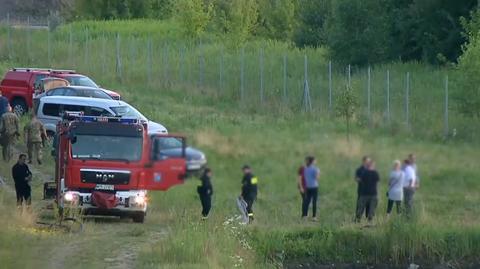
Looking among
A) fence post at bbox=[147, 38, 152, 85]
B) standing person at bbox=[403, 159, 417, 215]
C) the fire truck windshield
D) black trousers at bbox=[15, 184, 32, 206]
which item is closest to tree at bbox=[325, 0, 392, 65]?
fence post at bbox=[147, 38, 152, 85]

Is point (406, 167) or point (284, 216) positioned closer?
point (406, 167)

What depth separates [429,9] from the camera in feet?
162

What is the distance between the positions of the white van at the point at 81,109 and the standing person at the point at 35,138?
0.54 ft

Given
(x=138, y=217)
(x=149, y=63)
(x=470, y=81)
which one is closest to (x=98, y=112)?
(x=138, y=217)

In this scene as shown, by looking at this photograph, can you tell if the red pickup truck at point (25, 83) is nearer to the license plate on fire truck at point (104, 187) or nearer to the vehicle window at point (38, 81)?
the vehicle window at point (38, 81)

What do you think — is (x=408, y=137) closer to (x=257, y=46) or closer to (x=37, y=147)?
(x=37, y=147)

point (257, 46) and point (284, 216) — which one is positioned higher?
point (257, 46)

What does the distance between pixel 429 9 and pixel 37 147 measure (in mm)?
26767

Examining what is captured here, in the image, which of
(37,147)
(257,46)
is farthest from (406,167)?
(257,46)

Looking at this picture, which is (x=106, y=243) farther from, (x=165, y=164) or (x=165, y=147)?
(x=165, y=164)

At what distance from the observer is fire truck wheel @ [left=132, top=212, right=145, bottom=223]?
59.8ft

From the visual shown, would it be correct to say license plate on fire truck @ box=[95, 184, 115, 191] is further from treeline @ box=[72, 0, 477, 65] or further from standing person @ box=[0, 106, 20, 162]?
treeline @ box=[72, 0, 477, 65]

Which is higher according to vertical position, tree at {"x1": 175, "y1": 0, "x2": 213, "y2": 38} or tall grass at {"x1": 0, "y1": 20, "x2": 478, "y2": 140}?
tree at {"x1": 175, "y1": 0, "x2": 213, "y2": 38}

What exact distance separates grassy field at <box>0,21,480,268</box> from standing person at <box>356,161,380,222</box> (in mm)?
178
